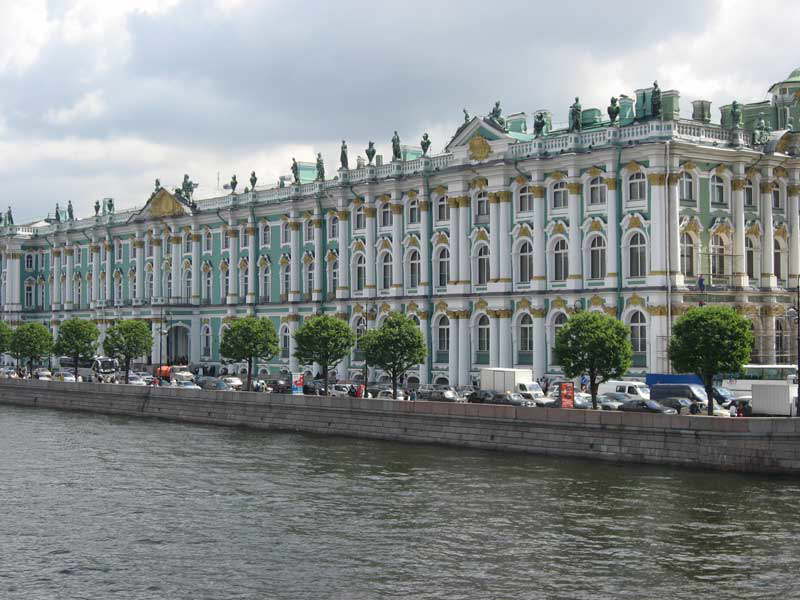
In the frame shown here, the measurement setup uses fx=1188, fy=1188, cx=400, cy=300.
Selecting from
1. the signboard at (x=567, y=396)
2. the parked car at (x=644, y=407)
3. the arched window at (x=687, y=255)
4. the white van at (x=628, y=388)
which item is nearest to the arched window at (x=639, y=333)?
the white van at (x=628, y=388)

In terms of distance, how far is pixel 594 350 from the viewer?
1799 inches

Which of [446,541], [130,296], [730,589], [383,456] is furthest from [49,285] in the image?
[730,589]

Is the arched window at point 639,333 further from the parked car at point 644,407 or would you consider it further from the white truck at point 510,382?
the parked car at point 644,407

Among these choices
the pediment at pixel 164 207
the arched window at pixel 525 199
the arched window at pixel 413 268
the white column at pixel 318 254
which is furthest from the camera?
the pediment at pixel 164 207

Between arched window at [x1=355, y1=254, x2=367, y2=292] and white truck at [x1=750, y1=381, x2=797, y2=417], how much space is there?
3210 cm

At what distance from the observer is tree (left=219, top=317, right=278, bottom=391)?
64750 mm

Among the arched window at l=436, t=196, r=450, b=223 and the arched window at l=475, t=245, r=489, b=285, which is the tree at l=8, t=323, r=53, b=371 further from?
the arched window at l=475, t=245, r=489, b=285

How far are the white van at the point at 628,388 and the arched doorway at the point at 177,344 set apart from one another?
132 feet

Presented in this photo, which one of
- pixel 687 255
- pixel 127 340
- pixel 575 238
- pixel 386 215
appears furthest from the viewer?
pixel 127 340

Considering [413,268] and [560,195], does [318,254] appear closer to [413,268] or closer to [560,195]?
[413,268]

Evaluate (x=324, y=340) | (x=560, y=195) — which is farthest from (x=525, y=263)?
(x=324, y=340)

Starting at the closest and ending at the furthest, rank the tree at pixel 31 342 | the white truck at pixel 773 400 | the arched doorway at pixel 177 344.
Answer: the white truck at pixel 773 400 → the tree at pixel 31 342 → the arched doorway at pixel 177 344

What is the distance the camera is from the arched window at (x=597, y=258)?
55.9m

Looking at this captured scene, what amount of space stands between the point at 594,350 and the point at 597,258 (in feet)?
37.4
